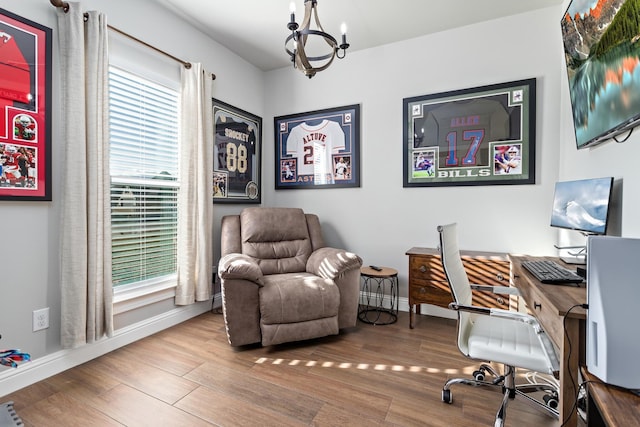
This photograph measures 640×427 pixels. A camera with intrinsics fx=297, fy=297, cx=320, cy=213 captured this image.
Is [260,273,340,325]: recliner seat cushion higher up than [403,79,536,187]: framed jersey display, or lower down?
lower down

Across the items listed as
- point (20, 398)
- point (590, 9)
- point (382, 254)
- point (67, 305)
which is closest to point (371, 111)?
point (382, 254)

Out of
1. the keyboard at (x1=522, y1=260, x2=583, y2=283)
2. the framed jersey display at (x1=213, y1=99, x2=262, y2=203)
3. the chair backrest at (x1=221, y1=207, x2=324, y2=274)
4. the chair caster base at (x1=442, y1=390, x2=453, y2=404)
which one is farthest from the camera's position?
the framed jersey display at (x1=213, y1=99, x2=262, y2=203)

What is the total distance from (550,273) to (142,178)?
9.23 ft

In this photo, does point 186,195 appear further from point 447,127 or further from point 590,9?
point 590,9

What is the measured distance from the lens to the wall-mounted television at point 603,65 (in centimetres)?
121

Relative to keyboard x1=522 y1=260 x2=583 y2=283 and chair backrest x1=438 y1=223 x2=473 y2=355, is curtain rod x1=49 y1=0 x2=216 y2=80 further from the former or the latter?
keyboard x1=522 y1=260 x2=583 y2=283

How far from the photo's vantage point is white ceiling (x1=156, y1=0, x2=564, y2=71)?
2459 millimetres

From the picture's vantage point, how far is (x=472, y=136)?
274 centimetres

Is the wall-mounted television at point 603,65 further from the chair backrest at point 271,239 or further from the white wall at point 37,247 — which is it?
the white wall at point 37,247

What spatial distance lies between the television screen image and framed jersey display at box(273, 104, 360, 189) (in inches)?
69.3

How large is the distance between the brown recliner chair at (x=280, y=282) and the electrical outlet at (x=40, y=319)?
1046mm

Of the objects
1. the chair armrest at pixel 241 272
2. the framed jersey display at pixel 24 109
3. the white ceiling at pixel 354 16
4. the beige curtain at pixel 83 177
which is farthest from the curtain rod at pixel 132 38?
the chair armrest at pixel 241 272

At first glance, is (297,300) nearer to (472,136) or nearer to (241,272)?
(241,272)

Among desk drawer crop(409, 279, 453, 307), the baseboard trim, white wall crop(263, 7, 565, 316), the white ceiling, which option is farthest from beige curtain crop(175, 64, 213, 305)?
desk drawer crop(409, 279, 453, 307)
